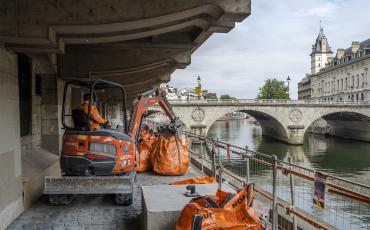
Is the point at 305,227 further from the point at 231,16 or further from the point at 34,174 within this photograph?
the point at 34,174

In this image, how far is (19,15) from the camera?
5.39 meters

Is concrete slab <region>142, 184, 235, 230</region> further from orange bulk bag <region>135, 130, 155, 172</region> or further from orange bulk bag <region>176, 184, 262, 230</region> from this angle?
orange bulk bag <region>135, 130, 155, 172</region>

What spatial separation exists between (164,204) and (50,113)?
5522mm

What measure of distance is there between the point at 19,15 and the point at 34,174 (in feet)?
10.0

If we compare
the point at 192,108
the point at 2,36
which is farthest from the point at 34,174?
the point at 192,108

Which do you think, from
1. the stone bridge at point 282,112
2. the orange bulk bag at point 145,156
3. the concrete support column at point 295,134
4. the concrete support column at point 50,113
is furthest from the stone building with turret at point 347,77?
the concrete support column at point 50,113

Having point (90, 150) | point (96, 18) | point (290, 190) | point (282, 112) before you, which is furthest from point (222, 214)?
point (282, 112)

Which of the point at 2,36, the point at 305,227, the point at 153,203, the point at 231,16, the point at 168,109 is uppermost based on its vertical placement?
the point at 231,16

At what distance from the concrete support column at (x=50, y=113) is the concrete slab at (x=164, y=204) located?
4.49 metres

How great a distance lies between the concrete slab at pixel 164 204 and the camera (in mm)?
4887

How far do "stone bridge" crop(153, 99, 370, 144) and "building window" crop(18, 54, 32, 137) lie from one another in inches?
1671

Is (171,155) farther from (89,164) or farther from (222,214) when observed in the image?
(222,214)

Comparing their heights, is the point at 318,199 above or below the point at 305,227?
above

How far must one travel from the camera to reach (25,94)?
816 centimetres
